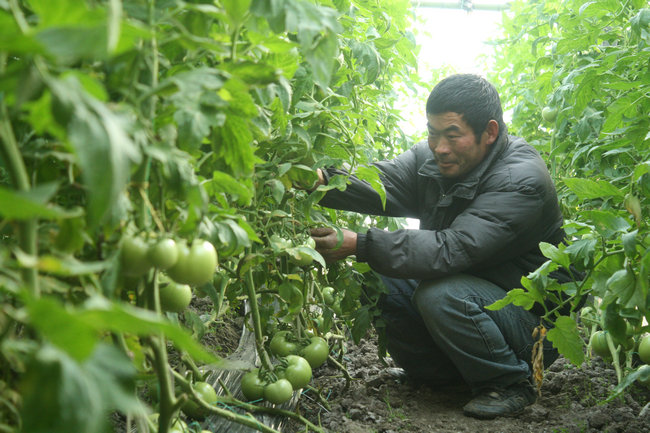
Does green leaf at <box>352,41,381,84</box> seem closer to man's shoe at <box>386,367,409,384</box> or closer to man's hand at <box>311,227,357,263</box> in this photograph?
man's hand at <box>311,227,357,263</box>

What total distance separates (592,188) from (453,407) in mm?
1252

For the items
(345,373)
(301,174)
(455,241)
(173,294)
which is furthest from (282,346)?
(173,294)

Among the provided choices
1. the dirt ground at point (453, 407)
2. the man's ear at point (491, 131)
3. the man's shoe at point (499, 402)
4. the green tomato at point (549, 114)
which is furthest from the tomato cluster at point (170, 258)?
the green tomato at point (549, 114)

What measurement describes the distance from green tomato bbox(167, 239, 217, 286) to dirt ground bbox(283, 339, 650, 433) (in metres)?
1.18

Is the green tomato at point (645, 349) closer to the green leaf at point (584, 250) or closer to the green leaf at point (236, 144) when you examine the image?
the green leaf at point (584, 250)

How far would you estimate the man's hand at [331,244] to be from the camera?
2.06 meters

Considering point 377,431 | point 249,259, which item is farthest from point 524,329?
point 249,259

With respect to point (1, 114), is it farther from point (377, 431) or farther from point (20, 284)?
point (377, 431)

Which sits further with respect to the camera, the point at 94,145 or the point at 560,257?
the point at 560,257

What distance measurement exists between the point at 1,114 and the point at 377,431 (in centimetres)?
172

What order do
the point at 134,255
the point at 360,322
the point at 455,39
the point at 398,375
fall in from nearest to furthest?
the point at 134,255 < the point at 360,322 < the point at 398,375 < the point at 455,39

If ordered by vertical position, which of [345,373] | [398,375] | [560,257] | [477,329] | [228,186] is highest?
[228,186]

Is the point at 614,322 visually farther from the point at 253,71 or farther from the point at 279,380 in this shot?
the point at 253,71

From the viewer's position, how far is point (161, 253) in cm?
83
